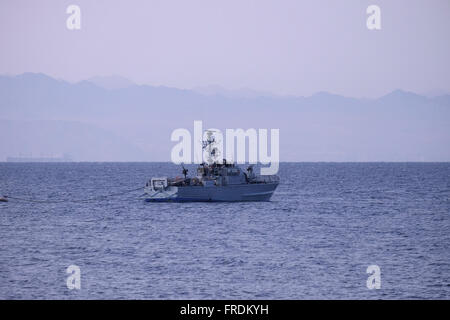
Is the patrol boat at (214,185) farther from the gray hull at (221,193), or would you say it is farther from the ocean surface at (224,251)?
the ocean surface at (224,251)

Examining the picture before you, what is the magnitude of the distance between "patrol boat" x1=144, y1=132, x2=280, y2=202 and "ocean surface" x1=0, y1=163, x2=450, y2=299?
4.65 ft

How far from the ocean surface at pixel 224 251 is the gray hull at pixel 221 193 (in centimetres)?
119

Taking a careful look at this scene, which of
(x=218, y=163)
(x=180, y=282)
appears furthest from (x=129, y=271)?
(x=218, y=163)

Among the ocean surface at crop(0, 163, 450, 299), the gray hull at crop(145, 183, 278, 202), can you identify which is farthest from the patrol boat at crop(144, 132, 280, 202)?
the ocean surface at crop(0, 163, 450, 299)

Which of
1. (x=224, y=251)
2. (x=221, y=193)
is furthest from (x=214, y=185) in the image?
(x=224, y=251)

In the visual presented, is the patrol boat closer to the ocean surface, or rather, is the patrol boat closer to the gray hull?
the gray hull

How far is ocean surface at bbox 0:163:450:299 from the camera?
37.7m

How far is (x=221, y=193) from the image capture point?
3268 inches

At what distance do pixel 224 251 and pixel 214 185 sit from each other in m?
31.9

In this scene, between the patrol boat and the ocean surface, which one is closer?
the ocean surface

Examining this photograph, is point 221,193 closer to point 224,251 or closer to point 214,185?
point 214,185
